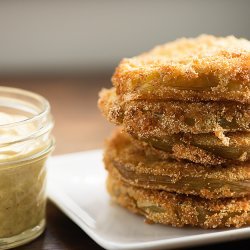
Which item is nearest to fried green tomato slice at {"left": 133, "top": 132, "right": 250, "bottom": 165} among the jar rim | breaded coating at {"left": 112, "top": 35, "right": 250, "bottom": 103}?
breaded coating at {"left": 112, "top": 35, "right": 250, "bottom": 103}

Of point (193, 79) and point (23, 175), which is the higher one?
point (193, 79)

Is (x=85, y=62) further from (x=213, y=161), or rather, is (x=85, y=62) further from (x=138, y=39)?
(x=213, y=161)

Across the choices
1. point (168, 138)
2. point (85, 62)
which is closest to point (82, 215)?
point (168, 138)

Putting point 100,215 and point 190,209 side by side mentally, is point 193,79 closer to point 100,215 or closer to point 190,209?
point 190,209

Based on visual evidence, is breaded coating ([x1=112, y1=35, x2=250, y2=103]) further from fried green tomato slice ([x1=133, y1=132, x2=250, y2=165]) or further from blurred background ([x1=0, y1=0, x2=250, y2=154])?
blurred background ([x1=0, y1=0, x2=250, y2=154])

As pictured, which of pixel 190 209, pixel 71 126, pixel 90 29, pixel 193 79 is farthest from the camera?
pixel 90 29

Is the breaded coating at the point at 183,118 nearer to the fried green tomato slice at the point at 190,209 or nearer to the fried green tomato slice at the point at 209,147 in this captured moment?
the fried green tomato slice at the point at 209,147

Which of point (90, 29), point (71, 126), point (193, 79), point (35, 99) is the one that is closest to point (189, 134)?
point (193, 79)
